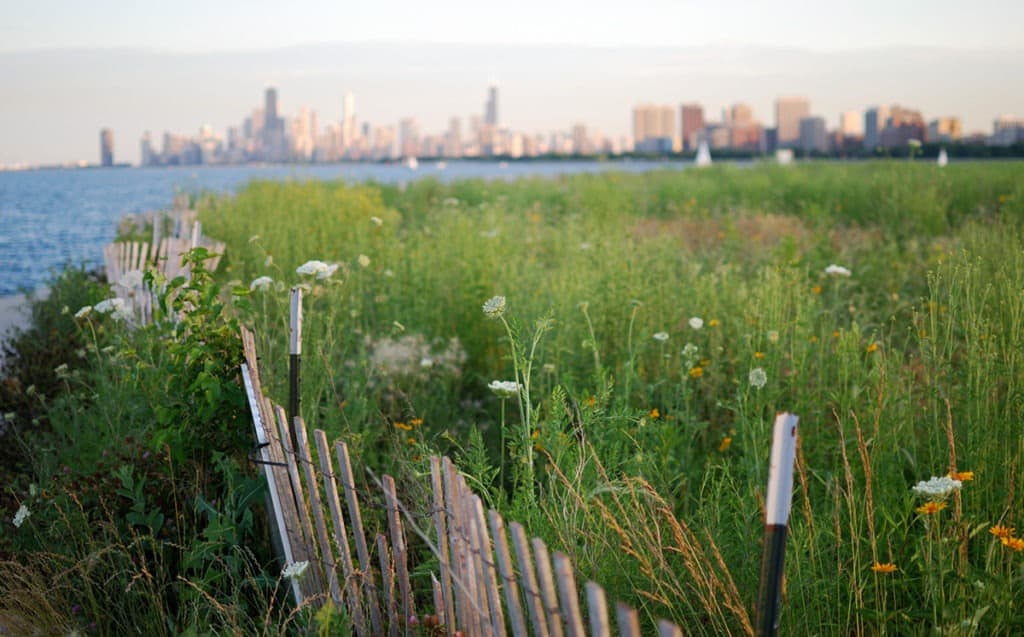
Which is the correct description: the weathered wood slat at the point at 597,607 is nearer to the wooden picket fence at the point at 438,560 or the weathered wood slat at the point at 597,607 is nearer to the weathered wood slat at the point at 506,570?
the wooden picket fence at the point at 438,560

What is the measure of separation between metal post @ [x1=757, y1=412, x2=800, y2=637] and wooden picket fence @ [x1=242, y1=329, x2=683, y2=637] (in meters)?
0.30

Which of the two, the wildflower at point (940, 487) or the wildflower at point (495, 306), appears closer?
the wildflower at point (940, 487)

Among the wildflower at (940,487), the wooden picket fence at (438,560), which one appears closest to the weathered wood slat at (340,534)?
the wooden picket fence at (438,560)

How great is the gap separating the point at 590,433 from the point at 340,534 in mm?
1613

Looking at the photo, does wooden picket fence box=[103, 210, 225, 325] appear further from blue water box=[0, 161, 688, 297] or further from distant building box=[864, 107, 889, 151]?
distant building box=[864, 107, 889, 151]

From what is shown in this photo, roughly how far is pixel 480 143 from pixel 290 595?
231 feet

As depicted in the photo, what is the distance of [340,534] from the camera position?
7.98ft

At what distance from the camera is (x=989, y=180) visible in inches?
527

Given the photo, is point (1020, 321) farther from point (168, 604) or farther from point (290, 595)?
point (168, 604)

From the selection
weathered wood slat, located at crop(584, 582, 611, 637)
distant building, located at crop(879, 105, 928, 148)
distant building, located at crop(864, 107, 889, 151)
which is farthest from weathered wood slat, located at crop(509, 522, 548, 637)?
distant building, located at crop(864, 107, 889, 151)

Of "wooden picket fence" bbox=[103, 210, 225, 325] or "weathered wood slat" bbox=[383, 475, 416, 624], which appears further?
"wooden picket fence" bbox=[103, 210, 225, 325]

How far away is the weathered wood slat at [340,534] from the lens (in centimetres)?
233

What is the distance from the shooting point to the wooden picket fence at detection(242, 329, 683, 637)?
1.56 m

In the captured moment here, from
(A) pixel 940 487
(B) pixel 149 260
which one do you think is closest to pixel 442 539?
(A) pixel 940 487
